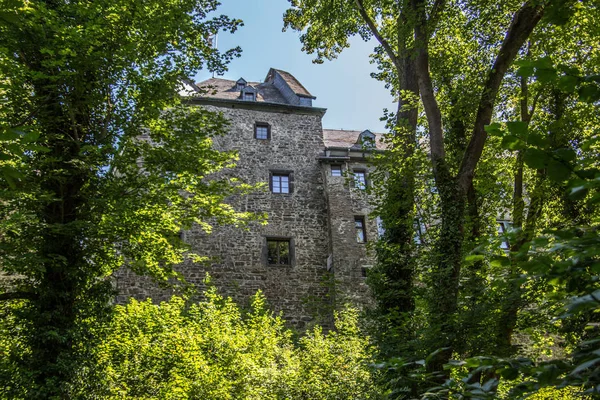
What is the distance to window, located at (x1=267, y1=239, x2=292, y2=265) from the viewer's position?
60.8ft

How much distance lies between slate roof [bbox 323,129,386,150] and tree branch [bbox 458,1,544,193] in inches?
517

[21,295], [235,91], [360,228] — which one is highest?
[235,91]

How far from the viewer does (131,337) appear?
452 inches

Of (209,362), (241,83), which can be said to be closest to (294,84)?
(241,83)

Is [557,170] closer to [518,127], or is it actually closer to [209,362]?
[518,127]

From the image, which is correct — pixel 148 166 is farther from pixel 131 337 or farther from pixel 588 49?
pixel 588 49

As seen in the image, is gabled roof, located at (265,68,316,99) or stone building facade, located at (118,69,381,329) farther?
gabled roof, located at (265,68,316,99)

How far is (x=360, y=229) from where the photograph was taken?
1948 cm

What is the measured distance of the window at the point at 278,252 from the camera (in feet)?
60.8

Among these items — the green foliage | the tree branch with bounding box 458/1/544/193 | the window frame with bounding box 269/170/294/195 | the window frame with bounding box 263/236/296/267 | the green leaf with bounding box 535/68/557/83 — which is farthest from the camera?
the window frame with bounding box 269/170/294/195

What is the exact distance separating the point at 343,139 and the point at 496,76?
15387 mm

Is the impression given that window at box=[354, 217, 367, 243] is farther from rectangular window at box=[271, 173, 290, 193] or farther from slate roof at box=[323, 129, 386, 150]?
slate roof at box=[323, 129, 386, 150]

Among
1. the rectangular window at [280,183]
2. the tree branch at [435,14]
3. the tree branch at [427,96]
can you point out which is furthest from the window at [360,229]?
the tree branch at [435,14]

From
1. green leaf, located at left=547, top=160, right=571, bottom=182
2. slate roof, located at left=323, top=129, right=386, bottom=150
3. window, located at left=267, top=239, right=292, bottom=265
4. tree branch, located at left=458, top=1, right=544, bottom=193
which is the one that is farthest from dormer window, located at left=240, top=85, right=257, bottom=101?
green leaf, located at left=547, top=160, right=571, bottom=182
